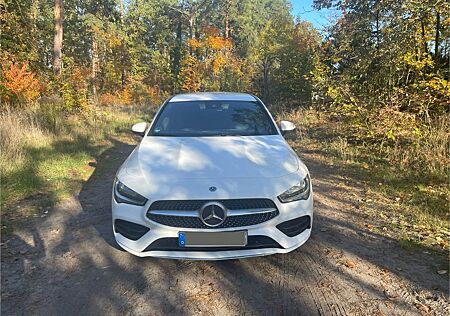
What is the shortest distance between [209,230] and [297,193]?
2.84 ft

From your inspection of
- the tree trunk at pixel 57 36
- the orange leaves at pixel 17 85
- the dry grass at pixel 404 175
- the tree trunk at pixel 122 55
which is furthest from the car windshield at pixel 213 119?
the tree trunk at pixel 122 55

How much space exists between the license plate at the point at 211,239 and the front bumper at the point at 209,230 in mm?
39

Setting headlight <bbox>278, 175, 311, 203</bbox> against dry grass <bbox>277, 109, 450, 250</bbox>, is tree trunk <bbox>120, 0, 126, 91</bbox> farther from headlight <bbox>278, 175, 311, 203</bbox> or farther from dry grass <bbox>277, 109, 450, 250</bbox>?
headlight <bbox>278, 175, 311, 203</bbox>

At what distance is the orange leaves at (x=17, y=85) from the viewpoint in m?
12.1

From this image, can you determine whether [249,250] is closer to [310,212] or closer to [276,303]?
[276,303]

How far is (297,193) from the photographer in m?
3.00

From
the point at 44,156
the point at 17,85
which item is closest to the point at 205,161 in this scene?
the point at 44,156

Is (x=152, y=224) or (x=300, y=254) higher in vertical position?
(x=152, y=224)

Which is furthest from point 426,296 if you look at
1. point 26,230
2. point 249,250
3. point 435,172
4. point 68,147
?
point 68,147

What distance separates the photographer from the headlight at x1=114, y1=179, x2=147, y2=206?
288 cm

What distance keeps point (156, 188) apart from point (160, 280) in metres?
0.79

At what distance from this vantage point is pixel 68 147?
8.23 meters

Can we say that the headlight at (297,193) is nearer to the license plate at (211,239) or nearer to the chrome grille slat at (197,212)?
the chrome grille slat at (197,212)

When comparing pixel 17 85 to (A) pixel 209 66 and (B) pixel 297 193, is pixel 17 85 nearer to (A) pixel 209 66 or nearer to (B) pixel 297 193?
(B) pixel 297 193
